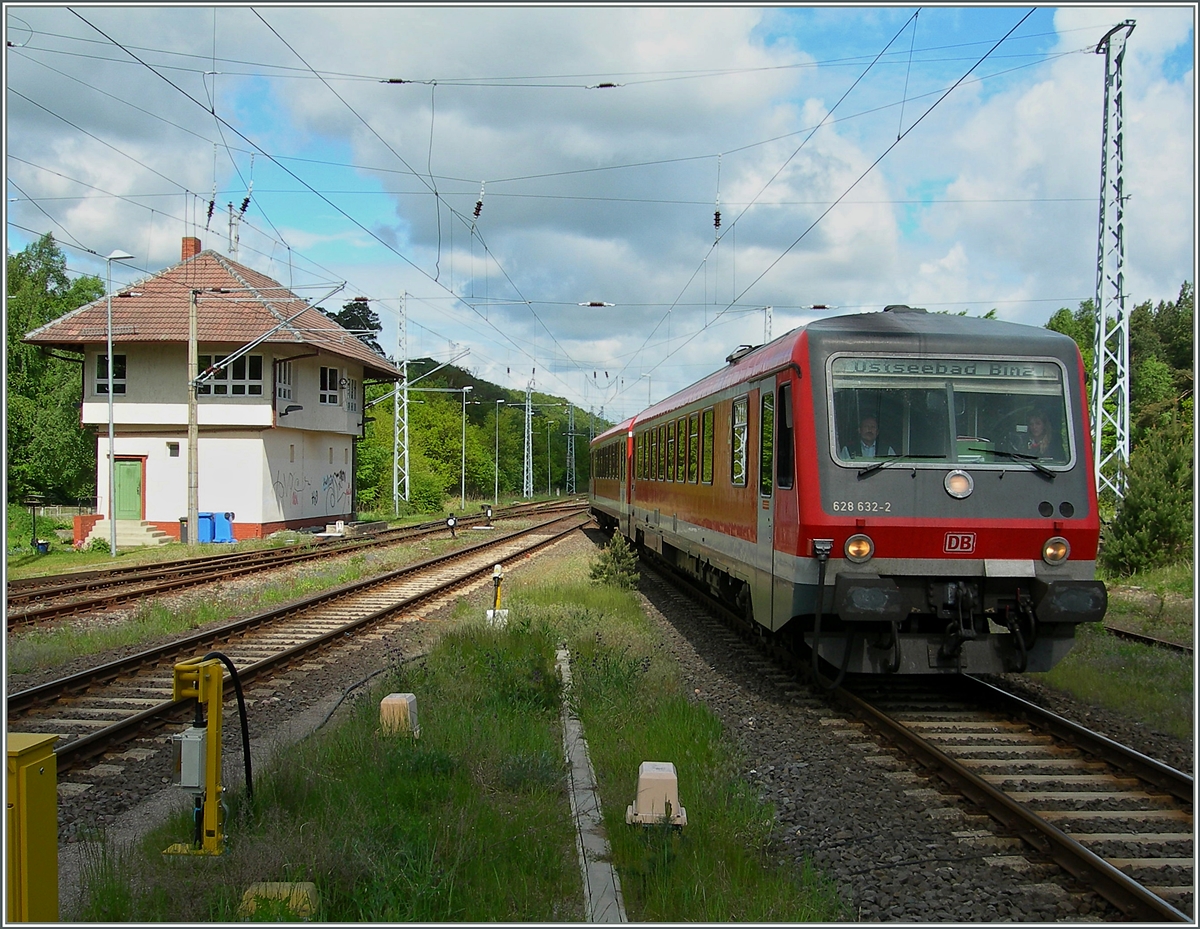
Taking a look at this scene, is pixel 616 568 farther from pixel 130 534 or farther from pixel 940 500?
pixel 130 534

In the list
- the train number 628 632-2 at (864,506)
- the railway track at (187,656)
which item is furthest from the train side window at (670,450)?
Answer: the train number 628 632-2 at (864,506)

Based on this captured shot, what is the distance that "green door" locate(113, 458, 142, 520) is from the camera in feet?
105

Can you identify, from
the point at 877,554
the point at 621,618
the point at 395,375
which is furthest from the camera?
the point at 395,375

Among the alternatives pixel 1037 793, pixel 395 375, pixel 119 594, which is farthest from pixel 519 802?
pixel 395 375

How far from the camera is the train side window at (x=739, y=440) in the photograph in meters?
10.5

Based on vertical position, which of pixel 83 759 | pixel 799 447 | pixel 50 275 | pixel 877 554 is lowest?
pixel 83 759

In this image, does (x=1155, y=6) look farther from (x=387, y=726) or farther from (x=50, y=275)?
(x=50, y=275)

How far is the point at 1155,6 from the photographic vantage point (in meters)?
6.34

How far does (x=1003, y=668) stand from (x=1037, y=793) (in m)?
1.99

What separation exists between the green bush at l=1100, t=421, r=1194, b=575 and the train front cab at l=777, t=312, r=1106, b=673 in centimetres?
1018

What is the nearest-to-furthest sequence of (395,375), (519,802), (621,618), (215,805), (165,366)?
(215,805) < (519,802) < (621,618) < (165,366) < (395,375)

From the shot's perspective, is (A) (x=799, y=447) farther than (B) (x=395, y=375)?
No

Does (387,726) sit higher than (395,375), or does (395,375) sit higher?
(395,375)

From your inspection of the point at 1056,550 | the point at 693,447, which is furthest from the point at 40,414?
the point at 1056,550
